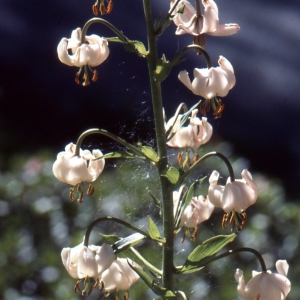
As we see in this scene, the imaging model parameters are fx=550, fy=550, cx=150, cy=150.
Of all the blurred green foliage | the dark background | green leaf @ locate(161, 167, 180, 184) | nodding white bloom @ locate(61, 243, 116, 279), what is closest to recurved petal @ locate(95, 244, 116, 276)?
nodding white bloom @ locate(61, 243, 116, 279)

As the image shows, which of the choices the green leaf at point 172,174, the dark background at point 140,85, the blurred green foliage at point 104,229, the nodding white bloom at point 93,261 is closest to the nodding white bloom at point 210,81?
the green leaf at point 172,174

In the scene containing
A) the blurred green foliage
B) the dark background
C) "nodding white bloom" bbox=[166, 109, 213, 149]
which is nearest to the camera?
"nodding white bloom" bbox=[166, 109, 213, 149]

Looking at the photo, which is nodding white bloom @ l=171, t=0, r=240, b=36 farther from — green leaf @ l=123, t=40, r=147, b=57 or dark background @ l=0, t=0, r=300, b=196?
dark background @ l=0, t=0, r=300, b=196

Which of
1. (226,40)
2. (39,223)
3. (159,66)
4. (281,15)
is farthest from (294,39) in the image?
(159,66)

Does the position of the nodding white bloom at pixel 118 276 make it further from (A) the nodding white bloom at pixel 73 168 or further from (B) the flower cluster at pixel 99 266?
(A) the nodding white bloom at pixel 73 168

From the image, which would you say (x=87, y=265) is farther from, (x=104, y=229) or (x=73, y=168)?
(x=104, y=229)

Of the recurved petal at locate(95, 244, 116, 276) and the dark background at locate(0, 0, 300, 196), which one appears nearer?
the recurved petal at locate(95, 244, 116, 276)
